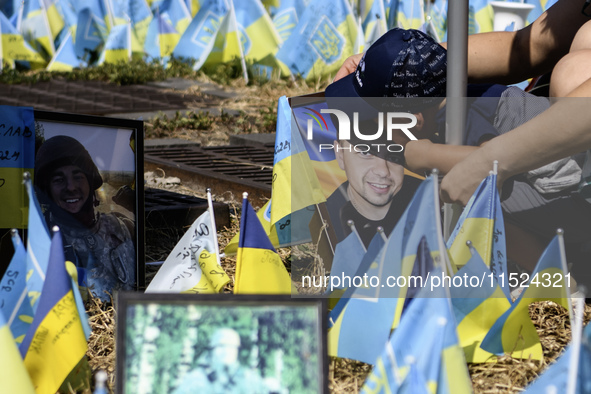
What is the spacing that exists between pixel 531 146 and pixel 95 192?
1.36 m

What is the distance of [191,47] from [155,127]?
180 inches

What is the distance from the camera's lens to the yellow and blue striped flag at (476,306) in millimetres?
A: 2033

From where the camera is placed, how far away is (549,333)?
2.36 m

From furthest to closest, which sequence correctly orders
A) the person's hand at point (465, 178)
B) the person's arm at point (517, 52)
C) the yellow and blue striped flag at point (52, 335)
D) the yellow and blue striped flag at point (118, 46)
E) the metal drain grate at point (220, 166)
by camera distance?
the yellow and blue striped flag at point (118, 46)
the metal drain grate at point (220, 166)
the person's arm at point (517, 52)
the person's hand at point (465, 178)
the yellow and blue striped flag at point (52, 335)

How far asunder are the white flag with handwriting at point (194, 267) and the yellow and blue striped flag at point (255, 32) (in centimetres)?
728

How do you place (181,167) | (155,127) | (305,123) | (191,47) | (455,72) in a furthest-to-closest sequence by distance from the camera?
(191,47), (155,127), (181,167), (305,123), (455,72)

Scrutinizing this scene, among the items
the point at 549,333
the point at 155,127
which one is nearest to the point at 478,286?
the point at 549,333

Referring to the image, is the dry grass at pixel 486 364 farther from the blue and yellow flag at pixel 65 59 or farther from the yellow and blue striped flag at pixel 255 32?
the blue and yellow flag at pixel 65 59

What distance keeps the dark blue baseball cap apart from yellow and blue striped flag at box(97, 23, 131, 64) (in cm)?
882

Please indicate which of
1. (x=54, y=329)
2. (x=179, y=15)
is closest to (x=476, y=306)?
(x=54, y=329)

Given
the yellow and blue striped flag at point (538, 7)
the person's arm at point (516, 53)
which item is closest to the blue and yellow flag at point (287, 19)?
the yellow and blue striped flag at point (538, 7)

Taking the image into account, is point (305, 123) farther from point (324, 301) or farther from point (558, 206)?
point (324, 301)

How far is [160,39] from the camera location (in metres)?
11.1

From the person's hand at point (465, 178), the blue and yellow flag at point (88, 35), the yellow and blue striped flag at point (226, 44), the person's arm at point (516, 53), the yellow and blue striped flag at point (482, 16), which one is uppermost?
the blue and yellow flag at point (88, 35)
